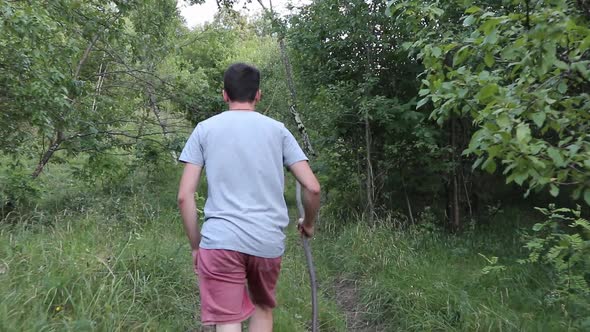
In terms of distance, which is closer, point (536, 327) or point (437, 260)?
point (536, 327)

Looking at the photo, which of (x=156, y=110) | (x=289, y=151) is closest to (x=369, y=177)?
(x=156, y=110)

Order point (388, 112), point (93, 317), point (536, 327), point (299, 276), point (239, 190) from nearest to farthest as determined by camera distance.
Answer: point (239, 190), point (93, 317), point (536, 327), point (299, 276), point (388, 112)

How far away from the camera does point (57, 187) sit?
9.66 meters

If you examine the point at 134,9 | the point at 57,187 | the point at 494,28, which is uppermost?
the point at 134,9

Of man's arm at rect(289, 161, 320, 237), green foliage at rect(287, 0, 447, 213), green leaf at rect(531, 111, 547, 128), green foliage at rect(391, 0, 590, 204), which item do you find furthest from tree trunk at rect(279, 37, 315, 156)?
green leaf at rect(531, 111, 547, 128)

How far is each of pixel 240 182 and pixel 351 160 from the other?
6555 mm

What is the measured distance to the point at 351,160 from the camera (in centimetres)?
898

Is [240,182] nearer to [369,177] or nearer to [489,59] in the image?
[489,59]

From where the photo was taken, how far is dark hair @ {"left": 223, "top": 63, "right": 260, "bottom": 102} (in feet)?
8.92

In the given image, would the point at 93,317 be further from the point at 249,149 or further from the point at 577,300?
the point at 577,300

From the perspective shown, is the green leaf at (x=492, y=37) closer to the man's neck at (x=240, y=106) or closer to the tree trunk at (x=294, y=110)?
the man's neck at (x=240, y=106)

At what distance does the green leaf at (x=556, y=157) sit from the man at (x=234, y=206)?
1337 millimetres

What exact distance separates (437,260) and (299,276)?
5.69 ft

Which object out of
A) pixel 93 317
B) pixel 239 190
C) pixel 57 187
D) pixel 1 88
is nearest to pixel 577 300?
pixel 239 190
